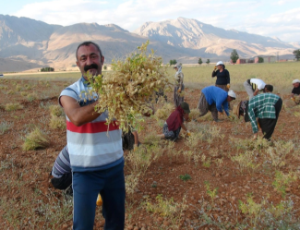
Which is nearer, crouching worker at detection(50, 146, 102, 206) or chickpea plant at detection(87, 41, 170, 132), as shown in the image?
chickpea plant at detection(87, 41, 170, 132)

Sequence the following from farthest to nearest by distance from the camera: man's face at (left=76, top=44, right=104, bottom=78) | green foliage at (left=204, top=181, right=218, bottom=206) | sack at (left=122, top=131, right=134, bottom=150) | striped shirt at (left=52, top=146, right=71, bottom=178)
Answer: sack at (left=122, top=131, right=134, bottom=150), green foliage at (left=204, top=181, right=218, bottom=206), striped shirt at (left=52, top=146, right=71, bottom=178), man's face at (left=76, top=44, right=104, bottom=78)

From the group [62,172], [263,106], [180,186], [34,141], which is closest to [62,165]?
[62,172]

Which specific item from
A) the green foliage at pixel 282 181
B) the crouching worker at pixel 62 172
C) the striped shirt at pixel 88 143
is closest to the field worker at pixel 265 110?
the green foliage at pixel 282 181

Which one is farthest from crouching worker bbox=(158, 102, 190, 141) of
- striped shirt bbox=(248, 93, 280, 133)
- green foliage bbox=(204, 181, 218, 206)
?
green foliage bbox=(204, 181, 218, 206)

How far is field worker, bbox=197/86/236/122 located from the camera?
7879 mm

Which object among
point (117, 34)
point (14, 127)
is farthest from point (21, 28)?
point (14, 127)

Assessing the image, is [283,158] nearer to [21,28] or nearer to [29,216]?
[29,216]

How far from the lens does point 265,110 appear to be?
5703 mm

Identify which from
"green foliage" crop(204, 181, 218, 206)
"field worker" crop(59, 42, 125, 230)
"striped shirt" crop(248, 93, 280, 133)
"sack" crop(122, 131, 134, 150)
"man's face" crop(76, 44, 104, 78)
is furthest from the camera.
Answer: "striped shirt" crop(248, 93, 280, 133)

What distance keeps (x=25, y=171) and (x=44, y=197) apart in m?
0.92

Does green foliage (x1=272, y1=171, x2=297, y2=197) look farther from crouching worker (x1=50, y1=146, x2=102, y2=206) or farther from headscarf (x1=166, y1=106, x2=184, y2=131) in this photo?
crouching worker (x1=50, y1=146, x2=102, y2=206)

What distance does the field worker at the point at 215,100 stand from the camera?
7879mm

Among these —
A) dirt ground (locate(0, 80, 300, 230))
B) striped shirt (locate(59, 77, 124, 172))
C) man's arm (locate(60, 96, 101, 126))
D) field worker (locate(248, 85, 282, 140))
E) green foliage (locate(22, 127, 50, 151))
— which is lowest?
dirt ground (locate(0, 80, 300, 230))

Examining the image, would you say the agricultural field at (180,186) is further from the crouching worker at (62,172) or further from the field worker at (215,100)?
the field worker at (215,100)
